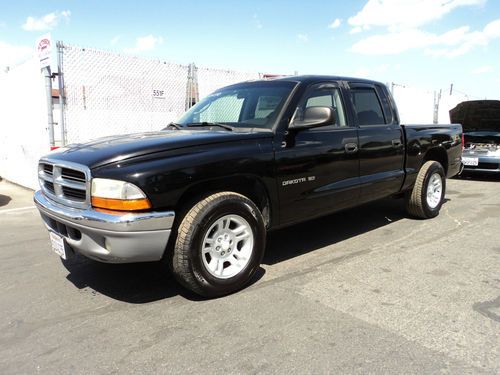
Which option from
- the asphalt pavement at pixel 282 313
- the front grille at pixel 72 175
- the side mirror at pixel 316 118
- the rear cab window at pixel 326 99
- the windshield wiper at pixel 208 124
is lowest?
the asphalt pavement at pixel 282 313

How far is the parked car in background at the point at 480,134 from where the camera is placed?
9.93 meters

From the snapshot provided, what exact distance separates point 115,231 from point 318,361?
1591 millimetres

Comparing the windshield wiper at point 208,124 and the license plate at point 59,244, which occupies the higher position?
the windshield wiper at point 208,124

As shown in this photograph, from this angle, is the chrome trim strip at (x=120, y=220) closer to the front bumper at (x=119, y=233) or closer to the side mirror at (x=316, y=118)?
the front bumper at (x=119, y=233)

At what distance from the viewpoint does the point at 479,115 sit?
10.9 meters

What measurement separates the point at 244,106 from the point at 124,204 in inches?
75.3

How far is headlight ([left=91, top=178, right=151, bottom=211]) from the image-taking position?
3125 mm

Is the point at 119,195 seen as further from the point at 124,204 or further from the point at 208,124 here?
the point at 208,124

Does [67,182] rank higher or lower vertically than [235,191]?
higher

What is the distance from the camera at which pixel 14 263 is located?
4703 millimetres

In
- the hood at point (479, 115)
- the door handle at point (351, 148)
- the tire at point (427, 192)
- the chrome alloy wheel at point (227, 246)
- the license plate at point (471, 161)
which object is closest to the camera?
the chrome alloy wheel at point (227, 246)

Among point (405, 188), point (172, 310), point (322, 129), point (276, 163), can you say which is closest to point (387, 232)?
point (405, 188)

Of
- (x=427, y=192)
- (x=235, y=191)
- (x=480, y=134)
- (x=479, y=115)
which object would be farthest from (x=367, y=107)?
(x=479, y=115)

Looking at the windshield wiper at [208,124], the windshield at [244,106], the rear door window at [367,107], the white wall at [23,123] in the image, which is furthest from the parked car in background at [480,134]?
the white wall at [23,123]
